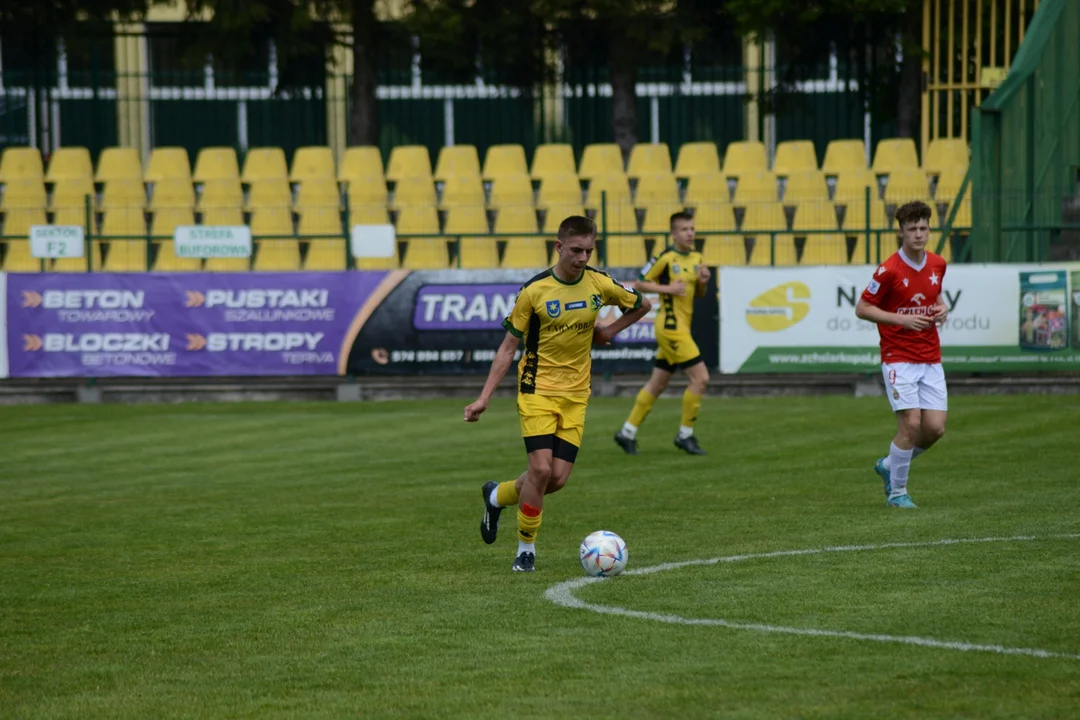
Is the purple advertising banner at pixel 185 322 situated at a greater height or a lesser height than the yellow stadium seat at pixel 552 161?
lesser

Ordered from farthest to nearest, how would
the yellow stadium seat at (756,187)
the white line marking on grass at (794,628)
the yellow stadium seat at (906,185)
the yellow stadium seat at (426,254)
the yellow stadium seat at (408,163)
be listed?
the yellow stadium seat at (408,163), the yellow stadium seat at (756,187), the yellow stadium seat at (426,254), the yellow stadium seat at (906,185), the white line marking on grass at (794,628)

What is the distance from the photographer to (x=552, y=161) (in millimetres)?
27891

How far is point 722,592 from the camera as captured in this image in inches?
307

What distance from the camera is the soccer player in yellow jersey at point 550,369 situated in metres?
8.66

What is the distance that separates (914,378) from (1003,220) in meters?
12.6

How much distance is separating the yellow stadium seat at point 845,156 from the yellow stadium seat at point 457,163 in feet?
20.1

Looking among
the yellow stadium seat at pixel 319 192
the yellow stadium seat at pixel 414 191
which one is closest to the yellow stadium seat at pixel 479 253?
the yellow stadium seat at pixel 414 191

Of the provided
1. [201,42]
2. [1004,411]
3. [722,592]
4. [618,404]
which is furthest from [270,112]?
[722,592]

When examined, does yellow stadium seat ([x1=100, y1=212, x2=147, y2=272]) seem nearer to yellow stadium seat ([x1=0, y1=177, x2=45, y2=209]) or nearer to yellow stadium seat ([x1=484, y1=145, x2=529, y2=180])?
yellow stadium seat ([x1=0, y1=177, x2=45, y2=209])

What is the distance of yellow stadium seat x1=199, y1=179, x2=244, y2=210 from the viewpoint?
2728 cm

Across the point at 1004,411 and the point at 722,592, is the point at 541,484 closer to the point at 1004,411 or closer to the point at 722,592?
the point at 722,592

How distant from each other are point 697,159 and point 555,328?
19077mm

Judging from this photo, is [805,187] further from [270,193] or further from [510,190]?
[270,193]

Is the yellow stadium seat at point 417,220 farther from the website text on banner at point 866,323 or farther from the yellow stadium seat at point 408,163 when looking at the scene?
the website text on banner at point 866,323
